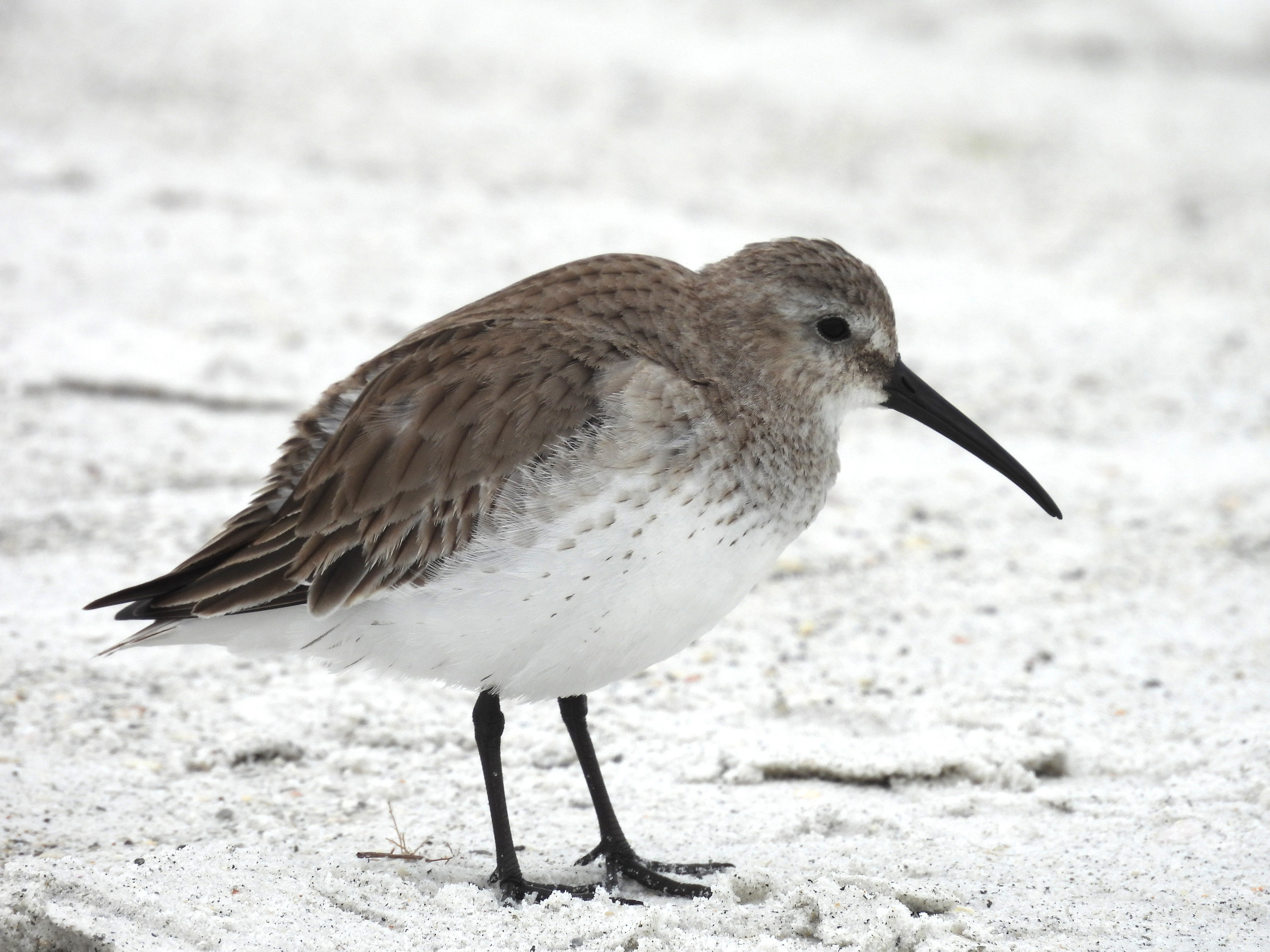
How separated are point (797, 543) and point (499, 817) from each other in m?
2.47

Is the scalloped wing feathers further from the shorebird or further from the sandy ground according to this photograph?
the sandy ground

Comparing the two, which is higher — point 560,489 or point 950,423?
point 950,423

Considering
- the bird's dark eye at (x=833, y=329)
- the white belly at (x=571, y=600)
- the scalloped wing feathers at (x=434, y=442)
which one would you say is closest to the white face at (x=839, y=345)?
the bird's dark eye at (x=833, y=329)

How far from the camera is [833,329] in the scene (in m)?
4.01

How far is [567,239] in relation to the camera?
337 inches

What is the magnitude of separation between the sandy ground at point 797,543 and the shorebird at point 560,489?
534 millimetres

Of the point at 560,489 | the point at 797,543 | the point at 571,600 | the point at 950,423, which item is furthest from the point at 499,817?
the point at 797,543

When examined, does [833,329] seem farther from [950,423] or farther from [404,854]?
[404,854]

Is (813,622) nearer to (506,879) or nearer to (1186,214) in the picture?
(506,879)

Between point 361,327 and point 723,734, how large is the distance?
3.61 meters

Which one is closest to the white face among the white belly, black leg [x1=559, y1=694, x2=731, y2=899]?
the white belly

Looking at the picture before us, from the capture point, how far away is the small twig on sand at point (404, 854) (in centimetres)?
394

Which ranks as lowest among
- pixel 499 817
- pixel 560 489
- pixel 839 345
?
pixel 499 817

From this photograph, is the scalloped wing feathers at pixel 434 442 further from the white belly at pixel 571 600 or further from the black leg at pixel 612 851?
the black leg at pixel 612 851
